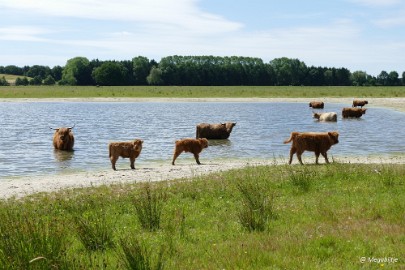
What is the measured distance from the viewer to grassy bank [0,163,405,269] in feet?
17.9

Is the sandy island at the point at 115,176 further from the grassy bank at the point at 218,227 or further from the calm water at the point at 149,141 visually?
the grassy bank at the point at 218,227

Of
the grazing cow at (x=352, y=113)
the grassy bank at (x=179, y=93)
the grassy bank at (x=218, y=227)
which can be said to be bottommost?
the grassy bank at (x=179, y=93)

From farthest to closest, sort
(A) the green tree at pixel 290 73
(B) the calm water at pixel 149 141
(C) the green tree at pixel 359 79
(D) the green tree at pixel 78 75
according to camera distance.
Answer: (C) the green tree at pixel 359 79
(A) the green tree at pixel 290 73
(D) the green tree at pixel 78 75
(B) the calm water at pixel 149 141

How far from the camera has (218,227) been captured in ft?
25.9

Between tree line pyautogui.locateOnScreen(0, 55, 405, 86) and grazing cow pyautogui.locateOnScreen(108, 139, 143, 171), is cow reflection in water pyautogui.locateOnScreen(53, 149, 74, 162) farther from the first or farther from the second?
tree line pyautogui.locateOnScreen(0, 55, 405, 86)

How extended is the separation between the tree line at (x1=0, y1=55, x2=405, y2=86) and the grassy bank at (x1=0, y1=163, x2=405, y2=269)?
11524 cm

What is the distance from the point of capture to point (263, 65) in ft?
475

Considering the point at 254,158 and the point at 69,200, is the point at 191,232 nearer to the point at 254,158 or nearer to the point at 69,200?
the point at 69,200

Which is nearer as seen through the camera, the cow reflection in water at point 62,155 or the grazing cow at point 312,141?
the grazing cow at point 312,141

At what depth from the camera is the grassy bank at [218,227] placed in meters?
5.45

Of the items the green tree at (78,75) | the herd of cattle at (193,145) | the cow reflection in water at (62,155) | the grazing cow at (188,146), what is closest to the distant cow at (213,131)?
the herd of cattle at (193,145)

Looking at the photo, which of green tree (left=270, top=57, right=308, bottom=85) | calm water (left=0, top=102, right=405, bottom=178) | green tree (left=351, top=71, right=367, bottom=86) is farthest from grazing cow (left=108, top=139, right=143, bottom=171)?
green tree (left=351, top=71, right=367, bottom=86)

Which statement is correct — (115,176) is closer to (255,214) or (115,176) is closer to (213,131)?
(255,214)

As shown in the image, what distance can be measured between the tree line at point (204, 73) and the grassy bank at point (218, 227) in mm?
115241
